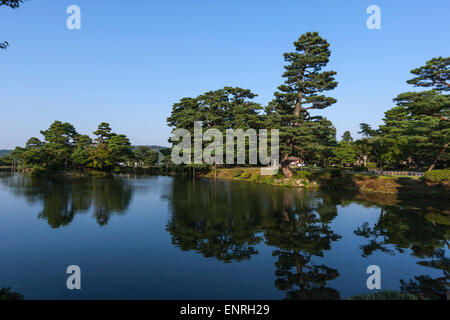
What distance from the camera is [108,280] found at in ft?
25.7

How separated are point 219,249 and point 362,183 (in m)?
23.9

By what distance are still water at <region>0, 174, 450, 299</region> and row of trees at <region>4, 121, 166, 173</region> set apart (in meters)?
Answer: 33.2

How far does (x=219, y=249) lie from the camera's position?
34.7 feet

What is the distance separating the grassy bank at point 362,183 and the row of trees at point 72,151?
28820 mm

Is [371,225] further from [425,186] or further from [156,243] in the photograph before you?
[425,186]

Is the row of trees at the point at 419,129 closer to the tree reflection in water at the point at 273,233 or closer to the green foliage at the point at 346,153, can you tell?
the green foliage at the point at 346,153

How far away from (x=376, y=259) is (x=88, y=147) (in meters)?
54.1

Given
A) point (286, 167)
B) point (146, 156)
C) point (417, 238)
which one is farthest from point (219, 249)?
point (146, 156)

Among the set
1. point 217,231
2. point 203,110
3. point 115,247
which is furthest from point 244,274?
point 203,110

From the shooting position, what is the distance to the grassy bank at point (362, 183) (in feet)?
77.2

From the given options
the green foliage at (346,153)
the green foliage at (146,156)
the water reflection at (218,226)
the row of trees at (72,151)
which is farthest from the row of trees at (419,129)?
the green foliage at (146,156)

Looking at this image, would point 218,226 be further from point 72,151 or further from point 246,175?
point 72,151

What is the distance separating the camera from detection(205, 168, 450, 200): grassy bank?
77.2ft

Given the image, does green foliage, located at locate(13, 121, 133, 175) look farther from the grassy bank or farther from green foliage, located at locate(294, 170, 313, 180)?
green foliage, located at locate(294, 170, 313, 180)
